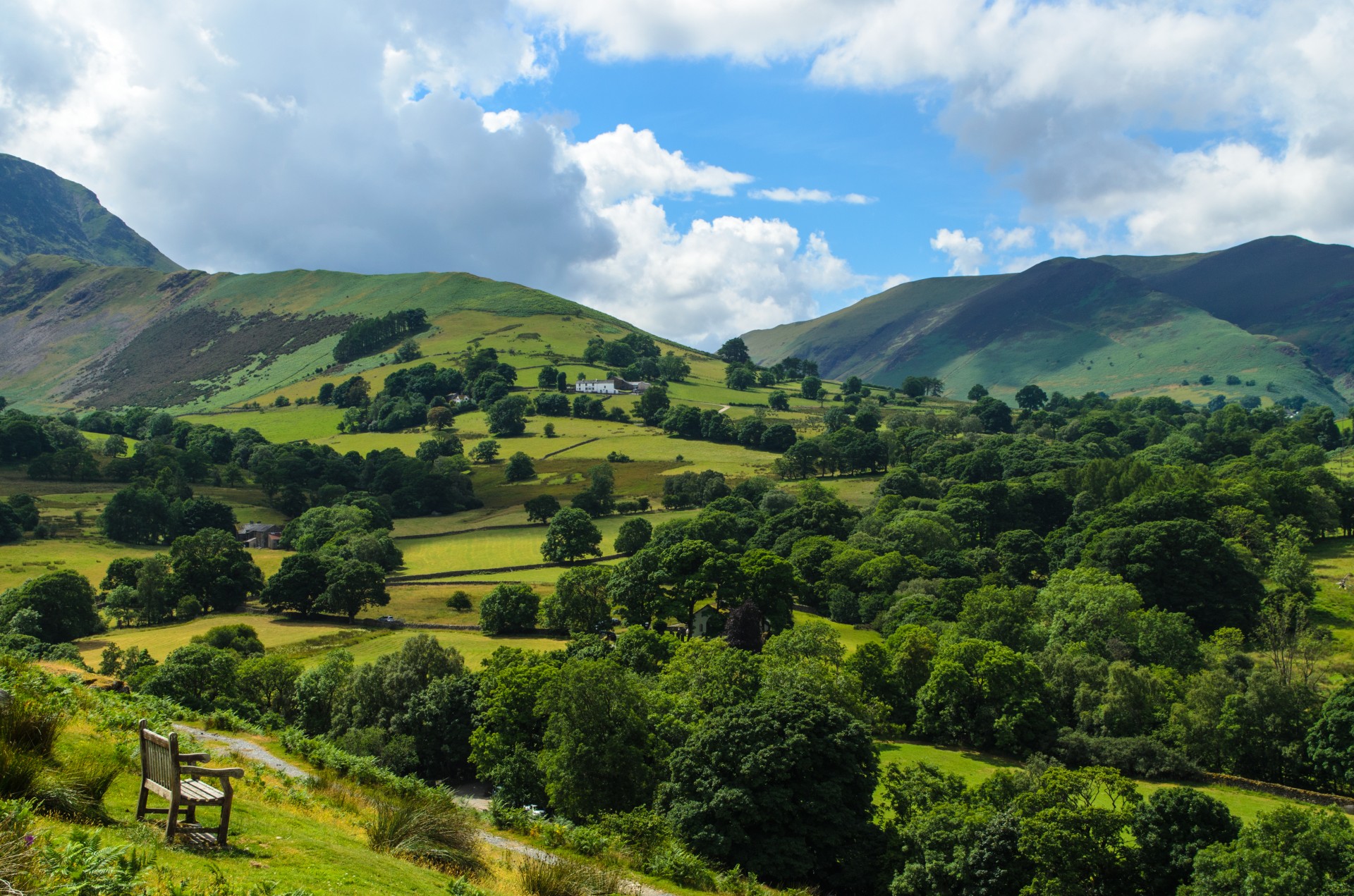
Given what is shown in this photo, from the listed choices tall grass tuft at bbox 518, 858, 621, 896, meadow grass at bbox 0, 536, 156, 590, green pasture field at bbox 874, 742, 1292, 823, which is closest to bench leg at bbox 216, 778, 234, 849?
tall grass tuft at bbox 518, 858, 621, 896

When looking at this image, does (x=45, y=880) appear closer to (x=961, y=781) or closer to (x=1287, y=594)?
(x=961, y=781)

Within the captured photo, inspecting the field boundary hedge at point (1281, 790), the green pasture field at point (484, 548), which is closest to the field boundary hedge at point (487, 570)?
the green pasture field at point (484, 548)

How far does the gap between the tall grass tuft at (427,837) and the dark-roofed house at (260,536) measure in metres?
95.3

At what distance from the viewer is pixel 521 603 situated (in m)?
65.9

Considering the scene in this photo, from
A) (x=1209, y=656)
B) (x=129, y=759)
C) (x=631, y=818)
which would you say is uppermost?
(x=129, y=759)

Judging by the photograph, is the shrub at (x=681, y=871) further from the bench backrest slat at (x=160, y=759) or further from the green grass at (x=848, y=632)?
the green grass at (x=848, y=632)

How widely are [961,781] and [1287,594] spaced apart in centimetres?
4609

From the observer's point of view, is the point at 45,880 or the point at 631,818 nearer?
the point at 45,880

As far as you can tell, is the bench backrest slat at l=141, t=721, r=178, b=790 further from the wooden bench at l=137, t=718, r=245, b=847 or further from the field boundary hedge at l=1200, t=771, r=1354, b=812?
the field boundary hedge at l=1200, t=771, r=1354, b=812

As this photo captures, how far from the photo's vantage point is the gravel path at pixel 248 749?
1988cm

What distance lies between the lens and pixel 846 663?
51.5 m

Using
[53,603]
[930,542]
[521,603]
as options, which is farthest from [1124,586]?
[53,603]

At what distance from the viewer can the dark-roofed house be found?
102312mm

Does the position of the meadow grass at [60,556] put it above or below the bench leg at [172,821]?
below
